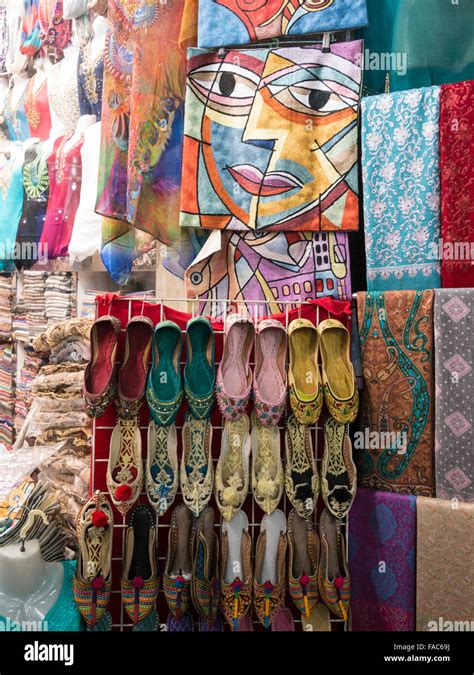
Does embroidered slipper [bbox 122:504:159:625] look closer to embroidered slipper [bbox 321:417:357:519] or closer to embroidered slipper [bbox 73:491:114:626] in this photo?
embroidered slipper [bbox 73:491:114:626]

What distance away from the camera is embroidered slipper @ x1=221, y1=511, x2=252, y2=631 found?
228 cm

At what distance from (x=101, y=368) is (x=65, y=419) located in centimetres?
44

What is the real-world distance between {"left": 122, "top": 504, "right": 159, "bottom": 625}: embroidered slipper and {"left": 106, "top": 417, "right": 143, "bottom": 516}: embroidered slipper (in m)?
0.06

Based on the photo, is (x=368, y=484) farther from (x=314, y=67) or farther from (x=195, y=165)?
(x=314, y=67)

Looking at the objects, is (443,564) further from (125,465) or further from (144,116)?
(144,116)

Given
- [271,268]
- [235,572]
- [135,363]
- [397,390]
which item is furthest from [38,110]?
[235,572]

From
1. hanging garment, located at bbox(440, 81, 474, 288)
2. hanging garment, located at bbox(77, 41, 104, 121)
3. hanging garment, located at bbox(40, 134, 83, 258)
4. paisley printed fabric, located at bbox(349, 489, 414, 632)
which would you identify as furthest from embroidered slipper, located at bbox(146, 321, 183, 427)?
hanging garment, located at bbox(77, 41, 104, 121)

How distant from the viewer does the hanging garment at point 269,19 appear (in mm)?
2674

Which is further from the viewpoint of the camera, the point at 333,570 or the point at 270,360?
the point at 270,360

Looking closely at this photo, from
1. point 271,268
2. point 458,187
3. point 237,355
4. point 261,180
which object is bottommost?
point 237,355

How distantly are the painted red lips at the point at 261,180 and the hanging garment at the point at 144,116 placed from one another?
0.95 ft

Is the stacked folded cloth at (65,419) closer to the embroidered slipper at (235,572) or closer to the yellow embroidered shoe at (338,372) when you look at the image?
the embroidered slipper at (235,572)

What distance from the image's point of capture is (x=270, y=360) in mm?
2463

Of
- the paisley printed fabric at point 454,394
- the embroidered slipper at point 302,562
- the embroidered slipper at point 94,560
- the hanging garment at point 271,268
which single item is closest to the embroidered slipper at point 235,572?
the embroidered slipper at point 302,562
